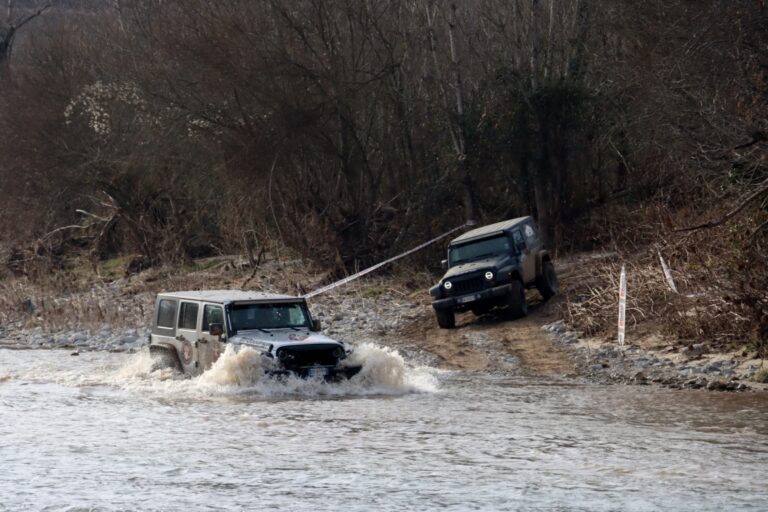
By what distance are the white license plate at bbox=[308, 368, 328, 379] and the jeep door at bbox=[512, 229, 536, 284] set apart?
25.3 ft

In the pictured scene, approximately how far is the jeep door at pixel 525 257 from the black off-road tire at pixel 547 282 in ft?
1.17

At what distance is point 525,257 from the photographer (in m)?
22.4

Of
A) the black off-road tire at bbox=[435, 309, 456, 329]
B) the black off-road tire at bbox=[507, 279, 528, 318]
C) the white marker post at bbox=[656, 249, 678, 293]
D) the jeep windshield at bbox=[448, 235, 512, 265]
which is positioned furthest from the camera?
the jeep windshield at bbox=[448, 235, 512, 265]

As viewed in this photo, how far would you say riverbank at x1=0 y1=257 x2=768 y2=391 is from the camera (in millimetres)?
17281

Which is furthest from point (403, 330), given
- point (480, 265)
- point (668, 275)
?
point (668, 275)

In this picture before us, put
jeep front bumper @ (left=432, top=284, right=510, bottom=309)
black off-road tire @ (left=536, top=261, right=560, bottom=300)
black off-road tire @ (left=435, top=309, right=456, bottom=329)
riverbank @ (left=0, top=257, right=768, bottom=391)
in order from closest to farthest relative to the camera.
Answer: riverbank @ (left=0, top=257, right=768, bottom=391) < jeep front bumper @ (left=432, top=284, right=510, bottom=309) < black off-road tire @ (left=435, top=309, right=456, bottom=329) < black off-road tire @ (left=536, top=261, right=560, bottom=300)

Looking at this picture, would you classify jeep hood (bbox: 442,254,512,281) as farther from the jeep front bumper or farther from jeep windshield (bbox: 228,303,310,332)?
jeep windshield (bbox: 228,303,310,332)

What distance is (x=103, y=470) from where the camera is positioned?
1111 centimetres

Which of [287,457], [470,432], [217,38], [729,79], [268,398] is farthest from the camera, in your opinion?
[217,38]

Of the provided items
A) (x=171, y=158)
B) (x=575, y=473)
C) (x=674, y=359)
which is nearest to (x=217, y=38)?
(x=171, y=158)

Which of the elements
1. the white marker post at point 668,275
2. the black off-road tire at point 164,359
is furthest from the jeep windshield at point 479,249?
the black off-road tire at point 164,359

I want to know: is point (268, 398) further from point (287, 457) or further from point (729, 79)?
point (729, 79)

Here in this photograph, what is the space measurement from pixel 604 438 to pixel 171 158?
74.9 ft

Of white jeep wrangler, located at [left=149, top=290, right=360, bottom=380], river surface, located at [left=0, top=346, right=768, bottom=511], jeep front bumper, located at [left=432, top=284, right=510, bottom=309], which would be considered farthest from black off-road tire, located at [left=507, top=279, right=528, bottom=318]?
white jeep wrangler, located at [left=149, top=290, right=360, bottom=380]
